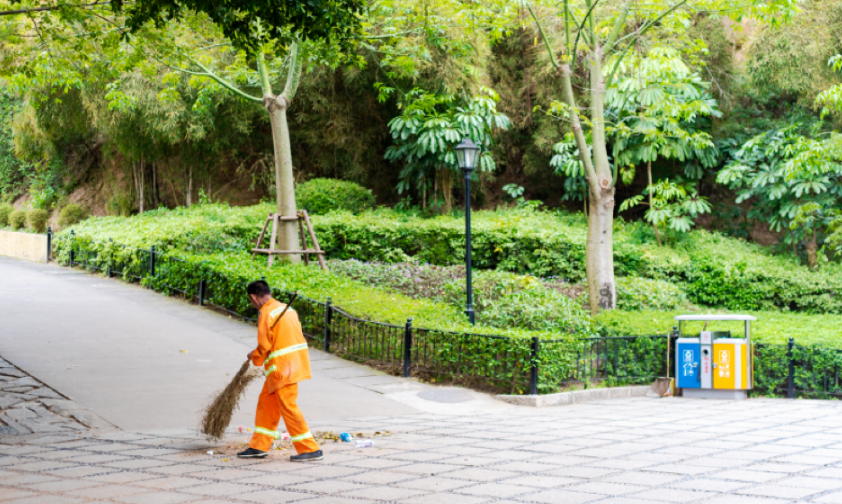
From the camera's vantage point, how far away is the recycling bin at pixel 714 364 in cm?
948

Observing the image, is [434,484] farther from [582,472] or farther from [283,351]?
[283,351]

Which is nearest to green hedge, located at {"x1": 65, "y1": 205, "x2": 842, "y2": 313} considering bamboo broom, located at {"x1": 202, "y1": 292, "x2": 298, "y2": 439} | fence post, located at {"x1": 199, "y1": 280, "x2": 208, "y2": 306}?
fence post, located at {"x1": 199, "y1": 280, "x2": 208, "y2": 306}

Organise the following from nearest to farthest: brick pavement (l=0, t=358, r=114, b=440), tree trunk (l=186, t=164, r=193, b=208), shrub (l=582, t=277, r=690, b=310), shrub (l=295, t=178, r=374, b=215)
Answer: brick pavement (l=0, t=358, r=114, b=440) → shrub (l=582, t=277, r=690, b=310) → shrub (l=295, t=178, r=374, b=215) → tree trunk (l=186, t=164, r=193, b=208)

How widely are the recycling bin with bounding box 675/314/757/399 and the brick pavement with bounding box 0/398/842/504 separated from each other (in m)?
2.15

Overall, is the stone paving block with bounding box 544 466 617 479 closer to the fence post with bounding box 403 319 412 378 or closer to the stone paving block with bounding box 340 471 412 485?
the stone paving block with bounding box 340 471 412 485

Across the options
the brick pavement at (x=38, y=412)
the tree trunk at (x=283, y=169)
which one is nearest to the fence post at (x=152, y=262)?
the tree trunk at (x=283, y=169)

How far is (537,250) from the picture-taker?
1658cm

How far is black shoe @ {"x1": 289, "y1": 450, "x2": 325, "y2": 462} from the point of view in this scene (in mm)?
5449

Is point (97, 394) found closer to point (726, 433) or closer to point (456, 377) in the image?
point (456, 377)

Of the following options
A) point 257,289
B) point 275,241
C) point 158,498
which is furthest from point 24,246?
point 158,498

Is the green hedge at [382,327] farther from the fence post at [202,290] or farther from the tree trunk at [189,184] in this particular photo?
the tree trunk at [189,184]

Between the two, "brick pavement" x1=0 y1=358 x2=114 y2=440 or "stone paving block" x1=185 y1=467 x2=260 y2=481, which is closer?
"stone paving block" x1=185 y1=467 x2=260 y2=481

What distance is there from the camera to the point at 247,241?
54.3ft

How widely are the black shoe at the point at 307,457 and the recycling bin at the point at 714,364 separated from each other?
19.8 feet
